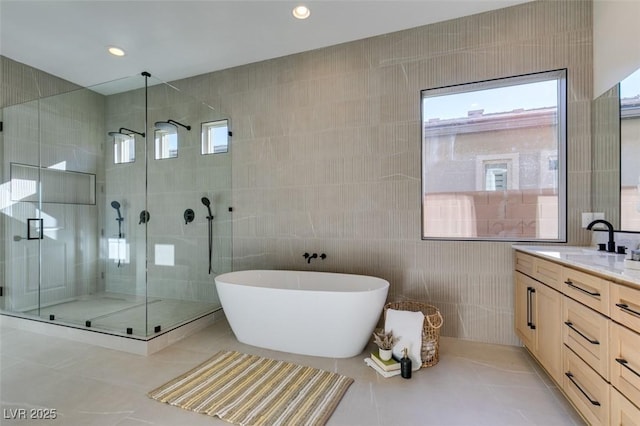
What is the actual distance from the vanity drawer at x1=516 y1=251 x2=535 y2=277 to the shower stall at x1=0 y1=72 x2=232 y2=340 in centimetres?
291

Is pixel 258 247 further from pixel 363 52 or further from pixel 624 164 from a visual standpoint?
pixel 624 164

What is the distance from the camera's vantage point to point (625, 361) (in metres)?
1.13

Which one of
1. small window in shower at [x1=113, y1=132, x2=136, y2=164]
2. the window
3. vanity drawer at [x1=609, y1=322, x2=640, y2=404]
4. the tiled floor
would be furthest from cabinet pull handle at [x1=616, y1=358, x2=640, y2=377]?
small window in shower at [x1=113, y1=132, x2=136, y2=164]

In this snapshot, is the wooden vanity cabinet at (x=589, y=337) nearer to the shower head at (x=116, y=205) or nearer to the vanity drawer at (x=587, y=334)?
the vanity drawer at (x=587, y=334)

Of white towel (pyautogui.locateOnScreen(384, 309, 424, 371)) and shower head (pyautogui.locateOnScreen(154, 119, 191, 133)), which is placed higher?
shower head (pyautogui.locateOnScreen(154, 119, 191, 133))

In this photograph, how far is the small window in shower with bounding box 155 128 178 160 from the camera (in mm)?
3309

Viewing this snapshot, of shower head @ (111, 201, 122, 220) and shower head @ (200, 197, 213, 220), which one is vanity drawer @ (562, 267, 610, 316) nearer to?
shower head @ (200, 197, 213, 220)

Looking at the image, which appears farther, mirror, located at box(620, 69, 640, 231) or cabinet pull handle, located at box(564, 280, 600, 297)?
mirror, located at box(620, 69, 640, 231)

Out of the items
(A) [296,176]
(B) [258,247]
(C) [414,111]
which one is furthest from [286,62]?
(B) [258,247]

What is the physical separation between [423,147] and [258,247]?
2.06 metres

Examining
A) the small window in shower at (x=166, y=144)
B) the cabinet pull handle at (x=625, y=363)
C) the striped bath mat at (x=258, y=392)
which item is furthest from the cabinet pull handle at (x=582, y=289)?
the small window in shower at (x=166, y=144)

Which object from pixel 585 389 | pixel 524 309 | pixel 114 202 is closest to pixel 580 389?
pixel 585 389

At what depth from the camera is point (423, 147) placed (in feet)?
8.89

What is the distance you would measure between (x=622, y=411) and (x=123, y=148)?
454 cm
